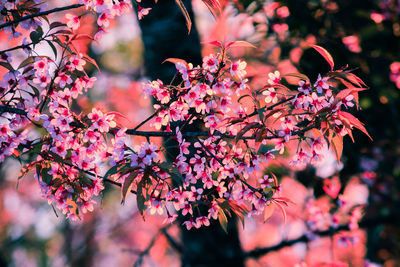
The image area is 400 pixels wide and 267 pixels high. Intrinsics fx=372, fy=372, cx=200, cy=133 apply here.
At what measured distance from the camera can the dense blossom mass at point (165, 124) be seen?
1.31m

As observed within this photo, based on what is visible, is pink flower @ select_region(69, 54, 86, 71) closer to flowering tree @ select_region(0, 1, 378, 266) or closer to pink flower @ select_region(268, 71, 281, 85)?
flowering tree @ select_region(0, 1, 378, 266)

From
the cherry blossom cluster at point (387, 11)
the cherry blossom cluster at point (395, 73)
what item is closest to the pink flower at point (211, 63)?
the cherry blossom cluster at point (387, 11)

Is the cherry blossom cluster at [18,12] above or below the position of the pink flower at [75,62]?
above

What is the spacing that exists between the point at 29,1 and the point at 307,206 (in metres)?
3.19

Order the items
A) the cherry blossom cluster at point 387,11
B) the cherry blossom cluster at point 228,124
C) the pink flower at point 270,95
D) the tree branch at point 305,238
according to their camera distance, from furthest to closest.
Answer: the cherry blossom cluster at point 387,11, the tree branch at point 305,238, the pink flower at point 270,95, the cherry blossom cluster at point 228,124

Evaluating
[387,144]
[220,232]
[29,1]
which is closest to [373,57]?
[387,144]

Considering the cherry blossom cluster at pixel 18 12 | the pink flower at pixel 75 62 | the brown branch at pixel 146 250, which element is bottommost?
the brown branch at pixel 146 250

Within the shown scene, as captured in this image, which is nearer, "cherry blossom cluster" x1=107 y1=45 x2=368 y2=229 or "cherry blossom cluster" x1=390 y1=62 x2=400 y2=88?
"cherry blossom cluster" x1=107 y1=45 x2=368 y2=229

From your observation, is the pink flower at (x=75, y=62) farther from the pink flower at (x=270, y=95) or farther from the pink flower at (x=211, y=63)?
the pink flower at (x=270, y=95)

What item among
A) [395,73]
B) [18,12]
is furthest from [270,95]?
[395,73]

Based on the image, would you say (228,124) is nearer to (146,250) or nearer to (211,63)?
(211,63)

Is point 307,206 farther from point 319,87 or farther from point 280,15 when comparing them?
point 319,87

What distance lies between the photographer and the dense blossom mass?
1.31 meters

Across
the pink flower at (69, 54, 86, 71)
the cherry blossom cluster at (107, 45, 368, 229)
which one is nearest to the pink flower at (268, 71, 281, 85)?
the cherry blossom cluster at (107, 45, 368, 229)
